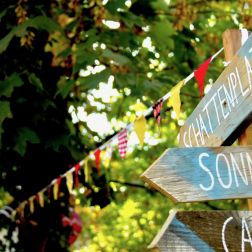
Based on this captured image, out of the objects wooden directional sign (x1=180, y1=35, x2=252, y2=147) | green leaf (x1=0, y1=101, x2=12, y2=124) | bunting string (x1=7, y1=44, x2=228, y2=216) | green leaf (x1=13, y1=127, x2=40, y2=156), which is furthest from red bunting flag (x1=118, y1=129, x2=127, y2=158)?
wooden directional sign (x1=180, y1=35, x2=252, y2=147)

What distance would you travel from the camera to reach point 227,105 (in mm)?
2557

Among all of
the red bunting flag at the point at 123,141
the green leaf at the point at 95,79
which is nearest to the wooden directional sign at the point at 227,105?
the green leaf at the point at 95,79

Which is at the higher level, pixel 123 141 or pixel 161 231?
pixel 123 141

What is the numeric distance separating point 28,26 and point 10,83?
484 mm

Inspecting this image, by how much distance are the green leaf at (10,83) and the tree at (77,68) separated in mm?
12

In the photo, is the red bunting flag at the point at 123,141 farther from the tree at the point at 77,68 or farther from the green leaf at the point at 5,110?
the green leaf at the point at 5,110

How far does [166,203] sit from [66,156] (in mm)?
4560

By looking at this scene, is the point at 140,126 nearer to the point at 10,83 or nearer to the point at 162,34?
the point at 10,83

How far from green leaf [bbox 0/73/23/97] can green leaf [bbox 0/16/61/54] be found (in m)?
0.26

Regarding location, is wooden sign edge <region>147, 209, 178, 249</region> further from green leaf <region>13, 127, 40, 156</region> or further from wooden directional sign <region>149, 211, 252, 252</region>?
green leaf <region>13, 127, 40, 156</region>

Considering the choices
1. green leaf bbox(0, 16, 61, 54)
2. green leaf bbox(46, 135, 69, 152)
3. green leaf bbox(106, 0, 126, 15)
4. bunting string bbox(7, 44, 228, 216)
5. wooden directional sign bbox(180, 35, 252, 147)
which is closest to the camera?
wooden directional sign bbox(180, 35, 252, 147)

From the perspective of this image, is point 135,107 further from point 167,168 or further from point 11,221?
point 167,168

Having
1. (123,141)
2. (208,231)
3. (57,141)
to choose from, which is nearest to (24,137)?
(57,141)

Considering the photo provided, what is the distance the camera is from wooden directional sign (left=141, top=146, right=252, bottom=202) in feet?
7.13
